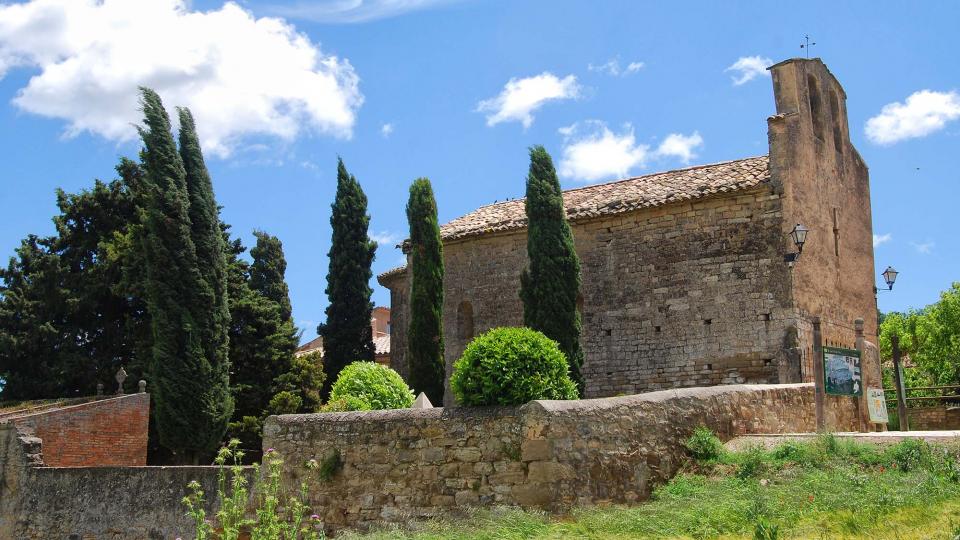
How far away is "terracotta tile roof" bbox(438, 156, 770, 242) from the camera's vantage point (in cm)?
2228

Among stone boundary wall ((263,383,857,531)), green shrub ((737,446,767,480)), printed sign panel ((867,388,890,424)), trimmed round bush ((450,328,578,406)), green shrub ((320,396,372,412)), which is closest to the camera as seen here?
stone boundary wall ((263,383,857,531))

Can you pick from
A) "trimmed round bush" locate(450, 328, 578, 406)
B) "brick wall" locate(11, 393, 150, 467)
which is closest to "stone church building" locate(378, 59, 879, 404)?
"brick wall" locate(11, 393, 150, 467)

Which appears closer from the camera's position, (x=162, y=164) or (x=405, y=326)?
(x=162, y=164)

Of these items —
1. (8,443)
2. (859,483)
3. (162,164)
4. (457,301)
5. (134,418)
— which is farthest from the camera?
(457,301)

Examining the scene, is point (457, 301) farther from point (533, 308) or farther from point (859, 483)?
point (859, 483)

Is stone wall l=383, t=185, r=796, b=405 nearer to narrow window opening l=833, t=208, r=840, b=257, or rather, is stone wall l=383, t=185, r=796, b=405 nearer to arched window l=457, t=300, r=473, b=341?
arched window l=457, t=300, r=473, b=341

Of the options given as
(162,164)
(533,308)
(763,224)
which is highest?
(162,164)

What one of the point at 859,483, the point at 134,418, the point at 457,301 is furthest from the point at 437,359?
the point at 859,483

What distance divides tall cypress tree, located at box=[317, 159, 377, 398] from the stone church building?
152 inches

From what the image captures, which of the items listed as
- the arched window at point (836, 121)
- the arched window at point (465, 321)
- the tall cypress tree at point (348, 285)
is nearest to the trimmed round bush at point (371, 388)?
the arched window at point (465, 321)

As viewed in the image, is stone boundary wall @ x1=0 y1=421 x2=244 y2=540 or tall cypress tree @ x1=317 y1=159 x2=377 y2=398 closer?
stone boundary wall @ x1=0 y1=421 x2=244 y2=540

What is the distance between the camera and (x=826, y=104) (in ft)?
80.5

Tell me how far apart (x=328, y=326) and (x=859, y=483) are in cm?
2018

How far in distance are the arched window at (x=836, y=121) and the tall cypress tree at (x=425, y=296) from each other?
36.1ft
